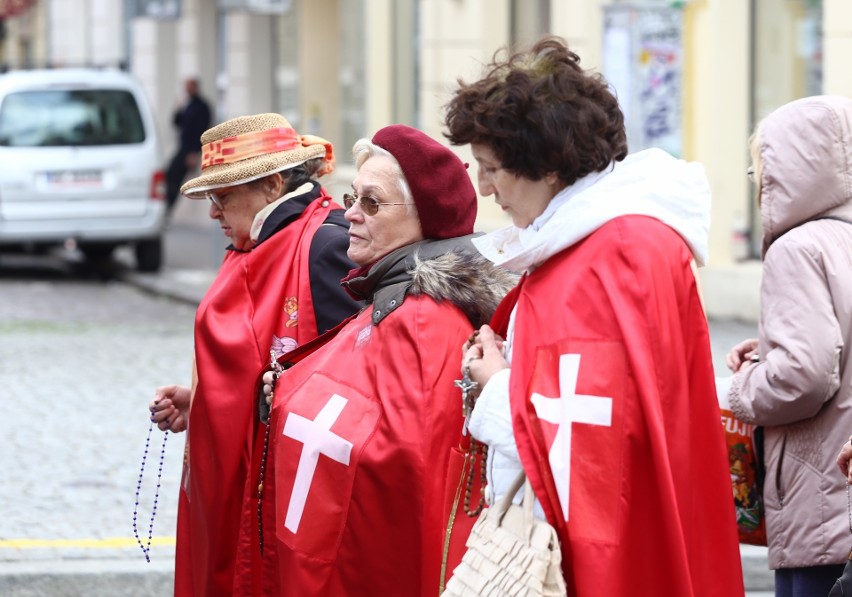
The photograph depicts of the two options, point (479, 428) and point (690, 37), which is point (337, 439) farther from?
point (690, 37)

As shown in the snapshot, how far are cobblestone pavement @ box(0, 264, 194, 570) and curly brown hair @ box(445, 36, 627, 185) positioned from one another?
327cm

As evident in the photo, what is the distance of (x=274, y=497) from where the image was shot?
3.78m

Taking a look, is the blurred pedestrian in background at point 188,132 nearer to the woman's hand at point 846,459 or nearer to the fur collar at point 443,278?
the fur collar at point 443,278

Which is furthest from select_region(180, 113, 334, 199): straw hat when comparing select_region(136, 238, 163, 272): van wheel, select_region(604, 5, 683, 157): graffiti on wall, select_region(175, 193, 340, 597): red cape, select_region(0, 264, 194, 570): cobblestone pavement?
select_region(136, 238, 163, 272): van wheel

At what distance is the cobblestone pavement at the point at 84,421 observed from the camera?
20.6 feet

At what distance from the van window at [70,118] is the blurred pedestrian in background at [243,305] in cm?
1159

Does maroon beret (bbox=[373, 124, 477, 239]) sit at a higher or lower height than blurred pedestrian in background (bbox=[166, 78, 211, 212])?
higher

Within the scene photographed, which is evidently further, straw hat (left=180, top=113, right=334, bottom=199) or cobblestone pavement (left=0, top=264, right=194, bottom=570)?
cobblestone pavement (left=0, top=264, right=194, bottom=570)

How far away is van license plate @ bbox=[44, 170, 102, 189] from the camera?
15406 millimetres

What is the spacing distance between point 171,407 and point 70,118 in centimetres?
1175

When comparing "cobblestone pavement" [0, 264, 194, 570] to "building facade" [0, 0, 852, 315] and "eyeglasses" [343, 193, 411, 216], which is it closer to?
"building facade" [0, 0, 852, 315]

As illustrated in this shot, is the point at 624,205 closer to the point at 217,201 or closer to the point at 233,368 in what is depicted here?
the point at 233,368

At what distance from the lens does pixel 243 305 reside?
414 centimetres

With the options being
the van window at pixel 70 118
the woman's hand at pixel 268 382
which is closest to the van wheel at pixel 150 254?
the van window at pixel 70 118
